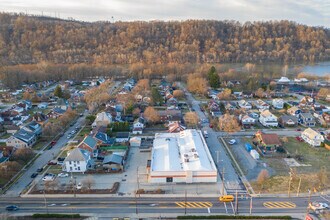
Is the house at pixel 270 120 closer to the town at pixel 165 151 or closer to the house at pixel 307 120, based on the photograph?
the town at pixel 165 151

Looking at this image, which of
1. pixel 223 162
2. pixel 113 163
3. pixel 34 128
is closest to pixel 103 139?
pixel 113 163

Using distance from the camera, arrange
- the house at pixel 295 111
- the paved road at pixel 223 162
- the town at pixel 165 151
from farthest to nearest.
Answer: the house at pixel 295 111 → the paved road at pixel 223 162 → the town at pixel 165 151

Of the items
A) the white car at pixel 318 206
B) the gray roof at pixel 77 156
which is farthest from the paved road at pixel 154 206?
the gray roof at pixel 77 156

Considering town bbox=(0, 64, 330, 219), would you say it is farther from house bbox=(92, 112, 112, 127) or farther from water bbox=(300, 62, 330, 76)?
water bbox=(300, 62, 330, 76)

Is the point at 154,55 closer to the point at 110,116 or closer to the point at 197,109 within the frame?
the point at 197,109

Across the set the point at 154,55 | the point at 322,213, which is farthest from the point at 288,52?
the point at 322,213
